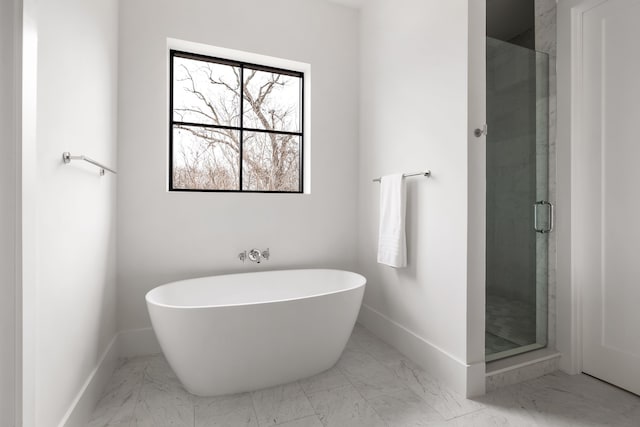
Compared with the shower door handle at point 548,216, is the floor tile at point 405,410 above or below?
below

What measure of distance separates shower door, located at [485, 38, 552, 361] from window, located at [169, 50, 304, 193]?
156 centimetres

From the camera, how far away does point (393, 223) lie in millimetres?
2193

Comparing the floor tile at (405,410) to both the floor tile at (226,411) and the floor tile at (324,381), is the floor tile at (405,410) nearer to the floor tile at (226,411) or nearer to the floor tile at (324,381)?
the floor tile at (324,381)

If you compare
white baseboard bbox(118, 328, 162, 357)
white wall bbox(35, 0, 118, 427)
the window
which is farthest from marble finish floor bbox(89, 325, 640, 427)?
the window

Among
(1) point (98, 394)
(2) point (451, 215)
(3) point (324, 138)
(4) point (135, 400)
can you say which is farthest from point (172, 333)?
(3) point (324, 138)

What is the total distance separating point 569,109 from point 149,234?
2.87 meters

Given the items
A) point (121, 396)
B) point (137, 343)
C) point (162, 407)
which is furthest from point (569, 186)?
point (137, 343)

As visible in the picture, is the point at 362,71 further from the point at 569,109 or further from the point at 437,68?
the point at 569,109

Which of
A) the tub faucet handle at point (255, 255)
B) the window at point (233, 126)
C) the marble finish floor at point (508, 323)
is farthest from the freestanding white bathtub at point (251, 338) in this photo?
the window at point (233, 126)

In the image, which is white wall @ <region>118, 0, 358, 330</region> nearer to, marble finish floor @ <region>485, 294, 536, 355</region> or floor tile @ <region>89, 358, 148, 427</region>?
floor tile @ <region>89, 358, 148, 427</region>

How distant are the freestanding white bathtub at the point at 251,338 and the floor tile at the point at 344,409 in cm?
19

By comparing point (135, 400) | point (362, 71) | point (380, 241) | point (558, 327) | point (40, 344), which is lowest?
point (135, 400)
